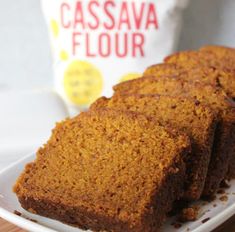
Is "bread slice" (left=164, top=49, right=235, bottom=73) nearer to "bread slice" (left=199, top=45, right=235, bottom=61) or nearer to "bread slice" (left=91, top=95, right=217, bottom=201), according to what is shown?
"bread slice" (left=199, top=45, right=235, bottom=61)

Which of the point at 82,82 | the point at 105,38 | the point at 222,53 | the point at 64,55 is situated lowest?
the point at 82,82

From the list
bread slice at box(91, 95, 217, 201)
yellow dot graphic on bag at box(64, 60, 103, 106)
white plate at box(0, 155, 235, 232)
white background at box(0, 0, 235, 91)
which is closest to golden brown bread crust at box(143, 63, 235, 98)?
bread slice at box(91, 95, 217, 201)

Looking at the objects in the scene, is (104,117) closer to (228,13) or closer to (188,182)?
(188,182)

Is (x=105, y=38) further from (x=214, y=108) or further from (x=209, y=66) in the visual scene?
(x=214, y=108)

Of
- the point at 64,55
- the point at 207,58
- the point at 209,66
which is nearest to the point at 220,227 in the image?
the point at 209,66

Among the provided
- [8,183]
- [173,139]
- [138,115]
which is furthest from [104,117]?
[8,183]
